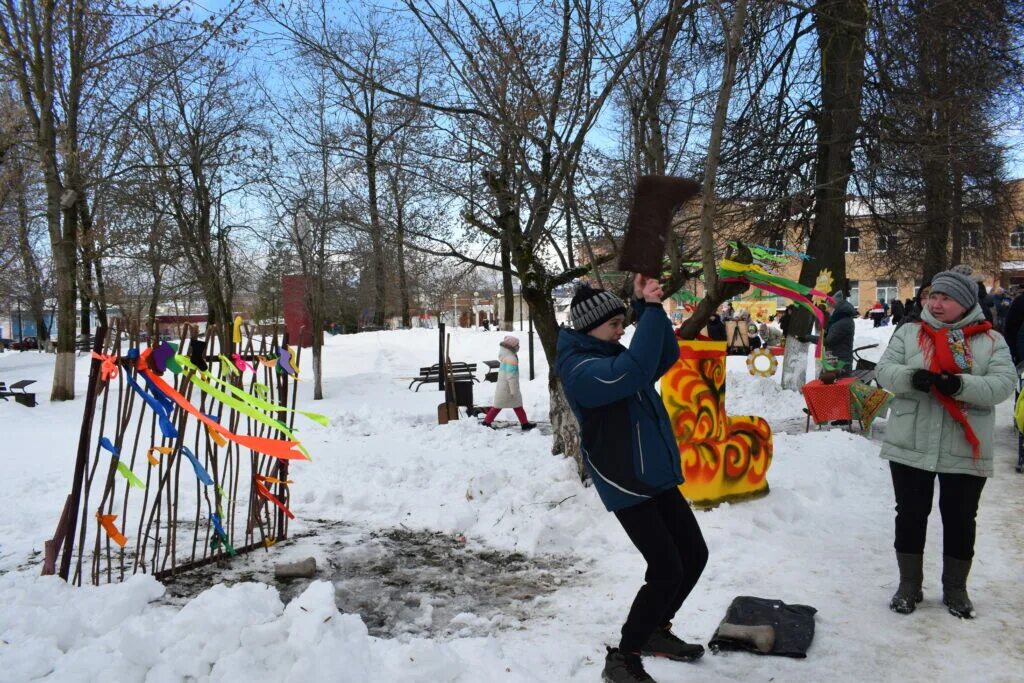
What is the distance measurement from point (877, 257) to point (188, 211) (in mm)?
15894

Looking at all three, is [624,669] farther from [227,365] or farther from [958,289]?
[227,365]

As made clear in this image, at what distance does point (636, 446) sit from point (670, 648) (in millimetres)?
955

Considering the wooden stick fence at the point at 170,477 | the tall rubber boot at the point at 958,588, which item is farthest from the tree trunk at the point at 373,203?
the tall rubber boot at the point at 958,588

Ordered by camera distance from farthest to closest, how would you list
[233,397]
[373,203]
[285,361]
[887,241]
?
[887,241] < [373,203] < [285,361] < [233,397]

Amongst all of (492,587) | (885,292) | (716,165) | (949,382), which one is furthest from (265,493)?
(885,292)

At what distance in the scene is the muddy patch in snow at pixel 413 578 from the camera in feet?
13.0

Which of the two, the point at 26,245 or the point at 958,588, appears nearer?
the point at 958,588

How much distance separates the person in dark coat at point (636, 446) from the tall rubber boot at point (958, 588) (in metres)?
1.44

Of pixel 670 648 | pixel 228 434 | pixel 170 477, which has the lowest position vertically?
pixel 670 648

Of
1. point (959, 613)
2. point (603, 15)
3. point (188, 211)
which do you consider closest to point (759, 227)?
point (603, 15)

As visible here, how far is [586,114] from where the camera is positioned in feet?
20.1

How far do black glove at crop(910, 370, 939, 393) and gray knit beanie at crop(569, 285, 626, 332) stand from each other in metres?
1.55

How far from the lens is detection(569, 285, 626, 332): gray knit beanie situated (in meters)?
3.15

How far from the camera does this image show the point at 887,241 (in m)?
14.0
